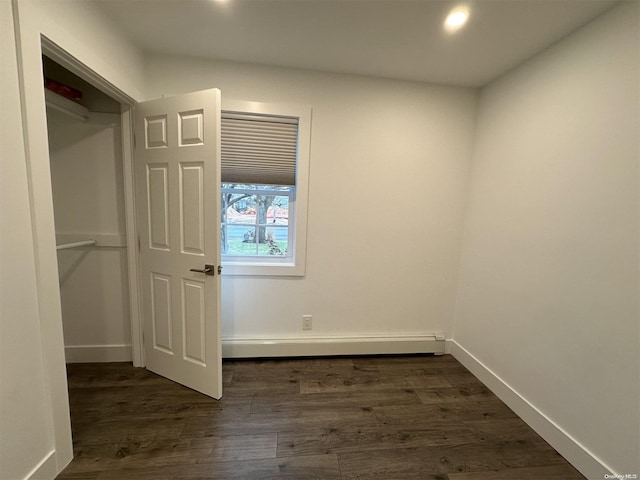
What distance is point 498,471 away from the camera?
4.56 feet

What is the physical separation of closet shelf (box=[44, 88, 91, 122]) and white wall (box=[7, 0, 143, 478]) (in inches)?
16.8

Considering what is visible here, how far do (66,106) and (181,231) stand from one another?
1.08 meters

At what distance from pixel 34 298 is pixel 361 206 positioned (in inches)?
79.4

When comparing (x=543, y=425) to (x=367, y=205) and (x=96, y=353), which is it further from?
(x=96, y=353)

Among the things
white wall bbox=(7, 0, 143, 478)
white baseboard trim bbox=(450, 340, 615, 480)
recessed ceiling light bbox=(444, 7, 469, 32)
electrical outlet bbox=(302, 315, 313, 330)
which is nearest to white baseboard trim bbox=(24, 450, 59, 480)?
white wall bbox=(7, 0, 143, 478)

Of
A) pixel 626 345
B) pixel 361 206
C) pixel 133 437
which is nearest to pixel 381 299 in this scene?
pixel 361 206

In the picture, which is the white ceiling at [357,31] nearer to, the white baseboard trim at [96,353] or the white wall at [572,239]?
the white wall at [572,239]

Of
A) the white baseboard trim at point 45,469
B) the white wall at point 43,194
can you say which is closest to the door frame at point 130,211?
the white wall at point 43,194

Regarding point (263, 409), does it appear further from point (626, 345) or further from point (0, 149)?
point (626, 345)

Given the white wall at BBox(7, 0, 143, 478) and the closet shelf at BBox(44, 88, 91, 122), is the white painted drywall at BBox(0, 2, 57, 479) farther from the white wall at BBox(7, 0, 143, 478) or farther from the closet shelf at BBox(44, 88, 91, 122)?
the closet shelf at BBox(44, 88, 91, 122)

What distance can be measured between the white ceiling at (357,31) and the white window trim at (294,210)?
0.32 meters

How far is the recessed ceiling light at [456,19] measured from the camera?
1.40 meters

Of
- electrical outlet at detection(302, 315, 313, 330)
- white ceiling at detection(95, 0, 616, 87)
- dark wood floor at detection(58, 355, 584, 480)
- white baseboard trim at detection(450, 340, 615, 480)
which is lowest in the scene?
dark wood floor at detection(58, 355, 584, 480)

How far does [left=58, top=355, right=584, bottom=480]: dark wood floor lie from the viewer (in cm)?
136
